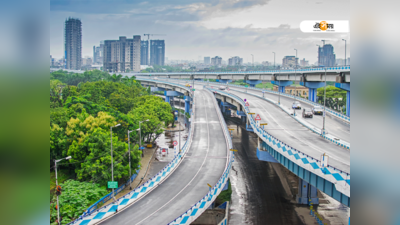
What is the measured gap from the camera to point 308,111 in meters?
39.7

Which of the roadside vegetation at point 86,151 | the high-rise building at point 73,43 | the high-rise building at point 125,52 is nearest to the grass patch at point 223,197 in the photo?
the roadside vegetation at point 86,151

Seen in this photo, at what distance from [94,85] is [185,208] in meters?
48.5

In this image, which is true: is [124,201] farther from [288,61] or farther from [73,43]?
[73,43]

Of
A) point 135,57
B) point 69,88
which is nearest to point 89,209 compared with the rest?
point 69,88

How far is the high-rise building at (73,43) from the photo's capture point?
174 m

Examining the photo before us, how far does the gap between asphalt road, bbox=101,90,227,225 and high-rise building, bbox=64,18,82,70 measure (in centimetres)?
14970

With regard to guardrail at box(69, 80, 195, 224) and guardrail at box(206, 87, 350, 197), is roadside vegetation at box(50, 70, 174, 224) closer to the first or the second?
guardrail at box(69, 80, 195, 224)

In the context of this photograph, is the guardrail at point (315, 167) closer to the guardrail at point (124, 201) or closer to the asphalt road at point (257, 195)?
the asphalt road at point (257, 195)

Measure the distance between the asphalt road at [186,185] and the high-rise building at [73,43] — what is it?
150 m

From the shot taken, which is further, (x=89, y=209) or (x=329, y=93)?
(x=329, y=93)

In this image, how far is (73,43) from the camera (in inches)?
6929

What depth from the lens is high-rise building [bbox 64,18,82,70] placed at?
174m

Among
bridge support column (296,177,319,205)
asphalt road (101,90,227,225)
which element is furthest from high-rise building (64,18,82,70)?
bridge support column (296,177,319,205)

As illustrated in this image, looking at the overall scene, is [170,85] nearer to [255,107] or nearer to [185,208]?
[255,107]
